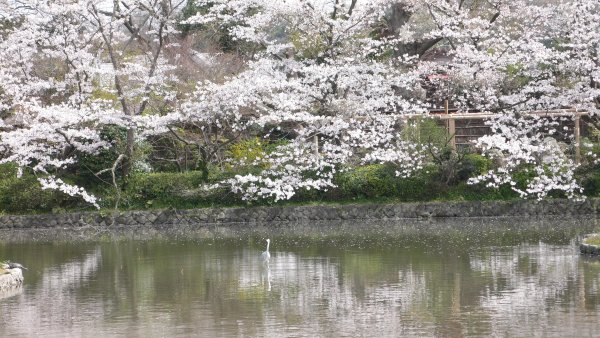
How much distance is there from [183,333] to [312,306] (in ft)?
7.31

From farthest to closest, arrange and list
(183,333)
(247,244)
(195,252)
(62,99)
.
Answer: (62,99) < (247,244) < (195,252) < (183,333)

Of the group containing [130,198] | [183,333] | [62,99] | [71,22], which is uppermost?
[71,22]

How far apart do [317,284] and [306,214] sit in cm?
1166

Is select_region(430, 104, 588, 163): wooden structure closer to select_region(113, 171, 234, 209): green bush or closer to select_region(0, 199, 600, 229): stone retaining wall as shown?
select_region(0, 199, 600, 229): stone retaining wall

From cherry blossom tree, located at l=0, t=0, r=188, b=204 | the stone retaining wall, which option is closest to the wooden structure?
the stone retaining wall

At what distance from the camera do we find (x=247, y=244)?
65.5 ft

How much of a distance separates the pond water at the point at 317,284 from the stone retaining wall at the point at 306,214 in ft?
8.96

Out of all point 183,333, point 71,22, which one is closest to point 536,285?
point 183,333

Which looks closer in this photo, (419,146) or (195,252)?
(195,252)

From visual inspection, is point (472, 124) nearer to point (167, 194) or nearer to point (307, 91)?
point (307, 91)

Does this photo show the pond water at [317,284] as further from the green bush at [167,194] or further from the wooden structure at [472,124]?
the wooden structure at [472,124]

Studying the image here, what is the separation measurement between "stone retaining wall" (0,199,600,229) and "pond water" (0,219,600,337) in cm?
273

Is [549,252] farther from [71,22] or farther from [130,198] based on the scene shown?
[71,22]

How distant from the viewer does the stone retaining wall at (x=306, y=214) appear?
80.6 ft
